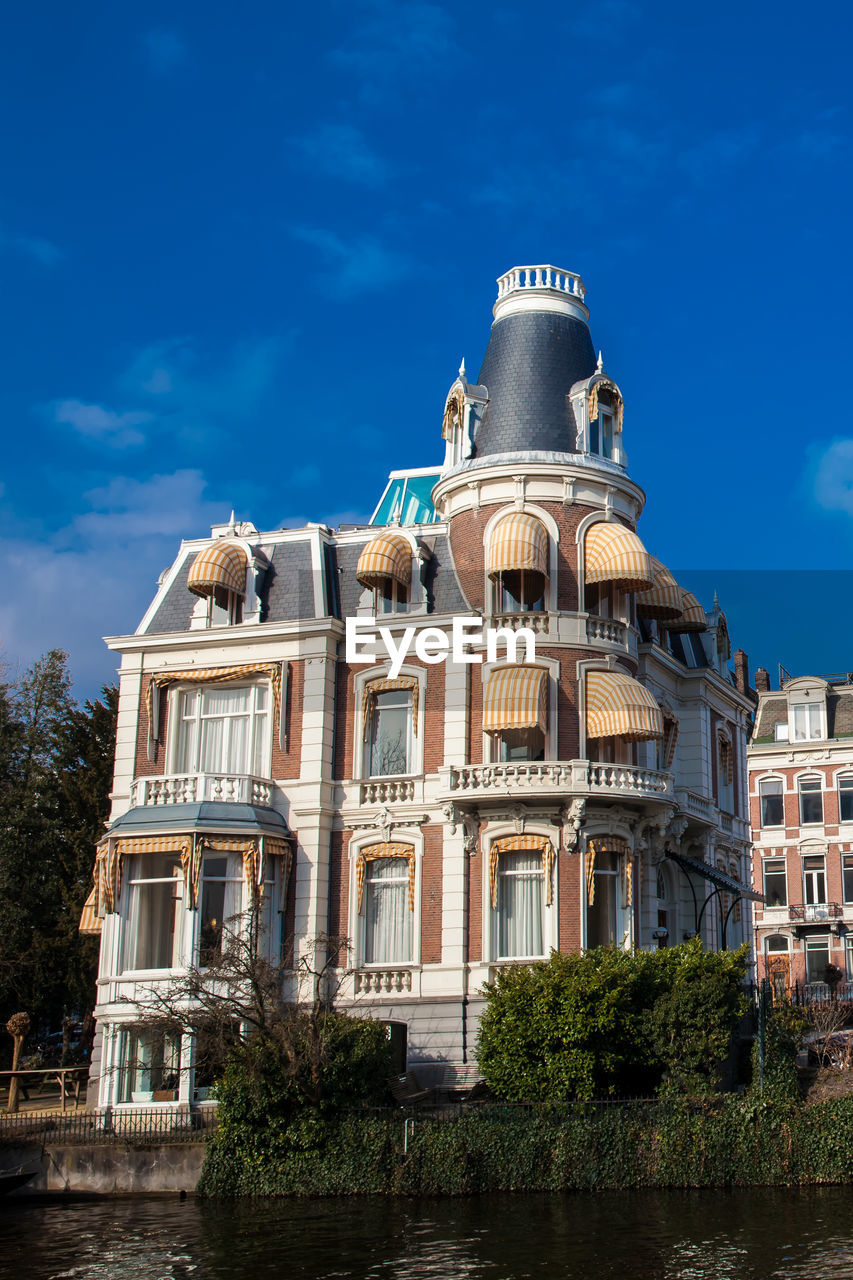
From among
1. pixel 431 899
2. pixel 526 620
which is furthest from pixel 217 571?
pixel 431 899

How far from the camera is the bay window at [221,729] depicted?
4012cm

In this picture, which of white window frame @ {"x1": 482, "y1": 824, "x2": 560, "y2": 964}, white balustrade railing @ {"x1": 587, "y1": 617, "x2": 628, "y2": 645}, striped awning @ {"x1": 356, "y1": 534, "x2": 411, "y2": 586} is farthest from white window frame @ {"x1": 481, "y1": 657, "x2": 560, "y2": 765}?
striped awning @ {"x1": 356, "y1": 534, "x2": 411, "y2": 586}

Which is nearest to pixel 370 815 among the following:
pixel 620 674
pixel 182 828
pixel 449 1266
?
pixel 182 828

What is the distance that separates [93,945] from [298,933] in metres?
11.3

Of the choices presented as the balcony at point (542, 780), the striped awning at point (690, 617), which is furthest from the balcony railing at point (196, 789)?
the striped awning at point (690, 617)

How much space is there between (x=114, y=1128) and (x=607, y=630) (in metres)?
17.9

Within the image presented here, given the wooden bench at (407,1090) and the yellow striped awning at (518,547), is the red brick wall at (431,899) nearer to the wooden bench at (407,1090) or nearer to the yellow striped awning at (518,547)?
the wooden bench at (407,1090)

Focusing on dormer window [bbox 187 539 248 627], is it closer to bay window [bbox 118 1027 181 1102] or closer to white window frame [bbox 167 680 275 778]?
white window frame [bbox 167 680 275 778]

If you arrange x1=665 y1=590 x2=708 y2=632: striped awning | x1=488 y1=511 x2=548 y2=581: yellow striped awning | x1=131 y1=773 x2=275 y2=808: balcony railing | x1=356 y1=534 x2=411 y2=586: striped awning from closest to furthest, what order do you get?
x1=488 y1=511 x2=548 y2=581: yellow striped awning, x1=131 y1=773 x2=275 y2=808: balcony railing, x1=356 y1=534 x2=411 y2=586: striped awning, x1=665 y1=590 x2=708 y2=632: striped awning

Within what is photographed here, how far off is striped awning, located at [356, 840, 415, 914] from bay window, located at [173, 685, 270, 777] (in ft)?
13.5

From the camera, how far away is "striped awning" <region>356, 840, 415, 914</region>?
124 ft

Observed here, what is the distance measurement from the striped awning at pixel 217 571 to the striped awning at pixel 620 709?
35.0 feet

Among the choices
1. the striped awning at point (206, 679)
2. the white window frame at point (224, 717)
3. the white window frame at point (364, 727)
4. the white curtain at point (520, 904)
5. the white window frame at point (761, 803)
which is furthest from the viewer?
the white window frame at point (761, 803)

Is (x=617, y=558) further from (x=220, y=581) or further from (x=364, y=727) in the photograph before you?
(x=220, y=581)
